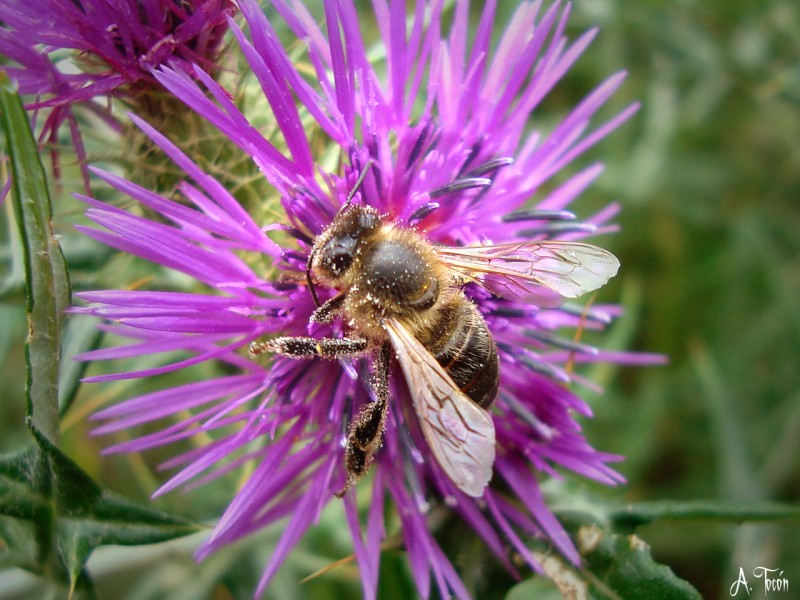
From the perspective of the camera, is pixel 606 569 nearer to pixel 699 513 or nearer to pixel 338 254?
pixel 699 513

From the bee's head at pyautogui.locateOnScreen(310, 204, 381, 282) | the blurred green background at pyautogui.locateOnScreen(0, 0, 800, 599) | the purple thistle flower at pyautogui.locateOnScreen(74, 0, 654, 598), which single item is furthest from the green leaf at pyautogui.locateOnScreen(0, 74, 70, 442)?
the blurred green background at pyautogui.locateOnScreen(0, 0, 800, 599)

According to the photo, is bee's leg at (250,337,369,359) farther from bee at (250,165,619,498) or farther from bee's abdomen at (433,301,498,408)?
bee's abdomen at (433,301,498,408)

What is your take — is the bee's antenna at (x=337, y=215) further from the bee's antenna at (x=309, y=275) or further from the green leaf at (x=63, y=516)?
the green leaf at (x=63, y=516)

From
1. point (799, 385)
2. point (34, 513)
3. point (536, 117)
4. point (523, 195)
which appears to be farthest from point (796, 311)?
point (34, 513)

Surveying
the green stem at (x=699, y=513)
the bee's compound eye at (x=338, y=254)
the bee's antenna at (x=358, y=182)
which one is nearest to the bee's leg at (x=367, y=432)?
the bee's compound eye at (x=338, y=254)

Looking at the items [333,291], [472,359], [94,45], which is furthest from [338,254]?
[94,45]

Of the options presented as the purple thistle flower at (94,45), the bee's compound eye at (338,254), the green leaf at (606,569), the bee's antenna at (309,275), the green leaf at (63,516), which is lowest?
the green leaf at (63,516)
